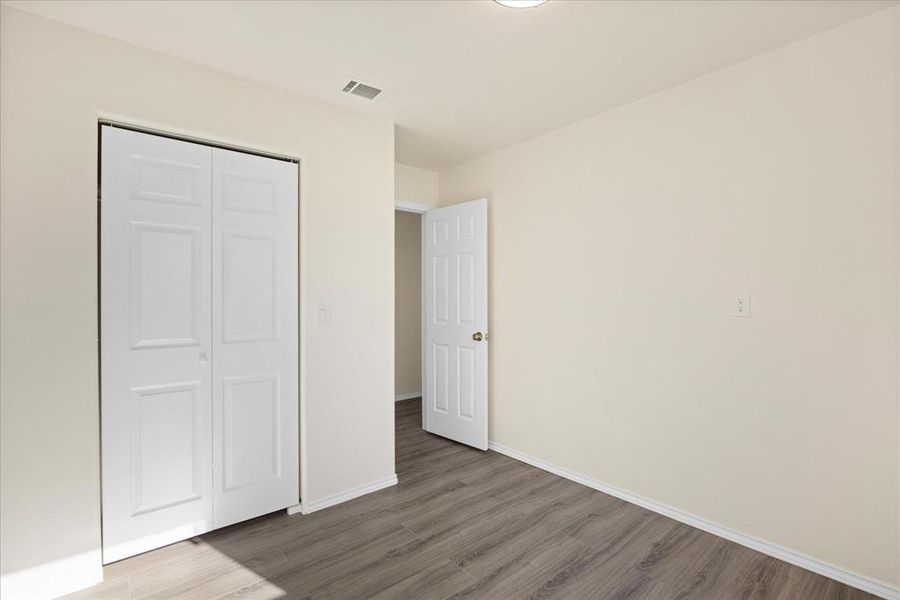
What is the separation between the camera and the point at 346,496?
283 cm

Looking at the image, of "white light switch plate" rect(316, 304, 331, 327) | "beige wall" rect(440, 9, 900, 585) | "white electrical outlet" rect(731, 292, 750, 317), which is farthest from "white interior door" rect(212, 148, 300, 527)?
"white electrical outlet" rect(731, 292, 750, 317)

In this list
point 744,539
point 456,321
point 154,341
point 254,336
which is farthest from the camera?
point 456,321

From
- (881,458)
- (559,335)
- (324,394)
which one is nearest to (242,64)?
(324,394)

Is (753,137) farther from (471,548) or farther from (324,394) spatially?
(324,394)

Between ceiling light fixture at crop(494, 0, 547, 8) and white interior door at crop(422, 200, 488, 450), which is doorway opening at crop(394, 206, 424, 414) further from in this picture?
ceiling light fixture at crop(494, 0, 547, 8)

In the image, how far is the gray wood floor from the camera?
1958mm

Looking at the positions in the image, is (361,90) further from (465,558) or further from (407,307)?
(407,307)

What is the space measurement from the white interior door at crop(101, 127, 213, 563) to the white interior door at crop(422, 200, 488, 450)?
2.04m

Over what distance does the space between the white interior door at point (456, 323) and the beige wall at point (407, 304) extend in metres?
1.37

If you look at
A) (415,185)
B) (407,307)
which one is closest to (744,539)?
(415,185)

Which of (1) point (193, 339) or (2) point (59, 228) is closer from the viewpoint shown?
(2) point (59, 228)

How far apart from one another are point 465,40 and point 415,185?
2.08 m

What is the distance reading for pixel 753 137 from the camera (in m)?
2.31

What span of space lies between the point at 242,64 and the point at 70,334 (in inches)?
61.5
